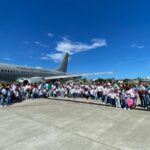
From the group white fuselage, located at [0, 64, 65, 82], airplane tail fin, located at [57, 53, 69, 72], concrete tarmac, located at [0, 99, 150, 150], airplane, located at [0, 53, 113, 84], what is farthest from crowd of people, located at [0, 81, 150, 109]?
airplane tail fin, located at [57, 53, 69, 72]

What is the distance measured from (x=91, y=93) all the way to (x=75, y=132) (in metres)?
12.0

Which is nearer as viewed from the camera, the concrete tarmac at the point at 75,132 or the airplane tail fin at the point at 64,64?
the concrete tarmac at the point at 75,132

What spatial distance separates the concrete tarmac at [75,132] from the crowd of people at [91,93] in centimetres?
356

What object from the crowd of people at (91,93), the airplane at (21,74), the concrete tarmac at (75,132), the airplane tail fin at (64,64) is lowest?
the concrete tarmac at (75,132)

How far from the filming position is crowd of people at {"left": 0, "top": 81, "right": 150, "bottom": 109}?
Result: 46.3ft

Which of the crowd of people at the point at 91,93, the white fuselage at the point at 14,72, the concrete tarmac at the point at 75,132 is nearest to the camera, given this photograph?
the concrete tarmac at the point at 75,132

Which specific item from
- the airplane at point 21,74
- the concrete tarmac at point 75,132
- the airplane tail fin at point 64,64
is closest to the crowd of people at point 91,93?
the concrete tarmac at point 75,132

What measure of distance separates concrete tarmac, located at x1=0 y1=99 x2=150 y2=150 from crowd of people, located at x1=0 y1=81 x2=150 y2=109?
356 centimetres

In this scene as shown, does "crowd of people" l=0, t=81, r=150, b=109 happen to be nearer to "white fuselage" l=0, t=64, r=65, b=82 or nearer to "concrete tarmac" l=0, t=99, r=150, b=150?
"concrete tarmac" l=0, t=99, r=150, b=150

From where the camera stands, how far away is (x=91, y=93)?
19.7 metres

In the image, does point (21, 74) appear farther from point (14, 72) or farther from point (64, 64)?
point (64, 64)

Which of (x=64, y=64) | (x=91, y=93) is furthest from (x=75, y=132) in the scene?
(x=64, y=64)

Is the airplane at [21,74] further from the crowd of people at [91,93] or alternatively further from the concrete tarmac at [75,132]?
the concrete tarmac at [75,132]

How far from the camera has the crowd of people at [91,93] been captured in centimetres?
1412
